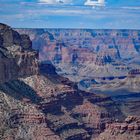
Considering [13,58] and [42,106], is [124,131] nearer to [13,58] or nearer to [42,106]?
[42,106]

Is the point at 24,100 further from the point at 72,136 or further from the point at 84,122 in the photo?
the point at 84,122

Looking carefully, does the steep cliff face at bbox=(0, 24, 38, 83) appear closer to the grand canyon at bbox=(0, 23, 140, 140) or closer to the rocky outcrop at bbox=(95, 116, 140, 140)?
the grand canyon at bbox=(0, 23, 140, 140)

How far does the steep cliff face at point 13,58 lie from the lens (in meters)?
128

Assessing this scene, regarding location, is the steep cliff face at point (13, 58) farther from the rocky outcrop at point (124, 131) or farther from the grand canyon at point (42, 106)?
the rocky outcrop at point (124, 131)

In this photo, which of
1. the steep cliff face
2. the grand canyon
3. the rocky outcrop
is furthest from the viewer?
the steep cliff face

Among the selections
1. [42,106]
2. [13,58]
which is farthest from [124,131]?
[13,58]

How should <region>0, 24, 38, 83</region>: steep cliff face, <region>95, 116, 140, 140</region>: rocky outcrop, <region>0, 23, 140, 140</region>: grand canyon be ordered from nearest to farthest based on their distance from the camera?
<region>95, 116, 140, 140</region>: rocky outcrop → <region>0, 23, 140, 140</region>: grand canyon → <region>0, 24, 38, 83</region>: steep cliff face

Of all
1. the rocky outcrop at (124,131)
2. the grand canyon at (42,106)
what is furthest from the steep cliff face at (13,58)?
the rocky outcrop at (124,131)

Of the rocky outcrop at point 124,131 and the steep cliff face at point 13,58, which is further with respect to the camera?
the steep cliff face at point 13,58

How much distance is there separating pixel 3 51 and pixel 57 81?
20.8m

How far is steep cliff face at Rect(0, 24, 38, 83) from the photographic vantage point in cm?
12756

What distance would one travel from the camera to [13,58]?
Result: 130250 millimetres

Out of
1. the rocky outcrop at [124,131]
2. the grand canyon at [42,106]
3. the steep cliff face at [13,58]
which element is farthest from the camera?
the steep cliff face at [13,58]

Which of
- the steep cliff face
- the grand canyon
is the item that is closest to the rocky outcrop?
the grand canyon
